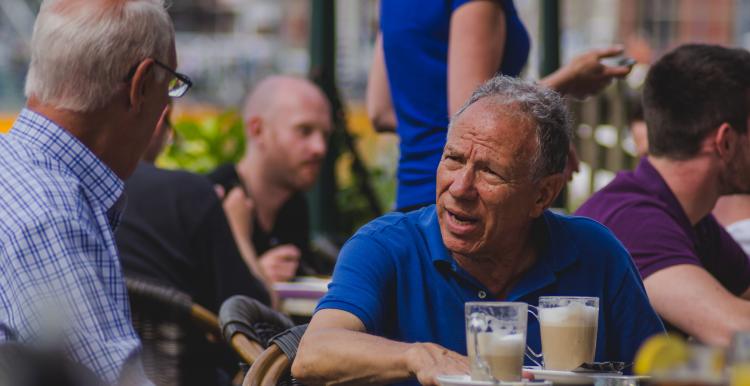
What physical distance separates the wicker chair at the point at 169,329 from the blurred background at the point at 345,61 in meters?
1.10

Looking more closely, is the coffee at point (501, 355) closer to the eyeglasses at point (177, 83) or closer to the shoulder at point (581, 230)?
the shoulder at point (581, 230)

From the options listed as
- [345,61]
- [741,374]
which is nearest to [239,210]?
[741,374]

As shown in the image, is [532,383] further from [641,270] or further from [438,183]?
[641,270]

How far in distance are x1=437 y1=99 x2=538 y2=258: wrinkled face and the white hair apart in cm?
67

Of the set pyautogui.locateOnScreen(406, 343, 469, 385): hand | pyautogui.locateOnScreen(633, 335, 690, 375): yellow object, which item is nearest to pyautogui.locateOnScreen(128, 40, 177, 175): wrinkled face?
pyautogui.locateOnScreen(406, 343, 469, 385): hand

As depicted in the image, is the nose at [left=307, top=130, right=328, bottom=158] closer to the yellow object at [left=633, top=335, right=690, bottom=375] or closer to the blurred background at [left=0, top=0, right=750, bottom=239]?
the blurred background at [left=0, top=0, right=750, bottom=239]

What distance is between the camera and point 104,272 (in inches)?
91.6

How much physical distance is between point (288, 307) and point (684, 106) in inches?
58.3

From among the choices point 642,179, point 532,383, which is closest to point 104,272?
point 532,383

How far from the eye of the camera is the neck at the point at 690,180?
3438 millimetres

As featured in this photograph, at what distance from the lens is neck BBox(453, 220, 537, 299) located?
2.54 metres

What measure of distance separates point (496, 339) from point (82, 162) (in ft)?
3.04

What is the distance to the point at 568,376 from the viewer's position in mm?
2115

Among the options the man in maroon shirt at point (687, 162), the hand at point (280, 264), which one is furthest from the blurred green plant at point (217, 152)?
the man in maroon shirt at point (687, 162)
